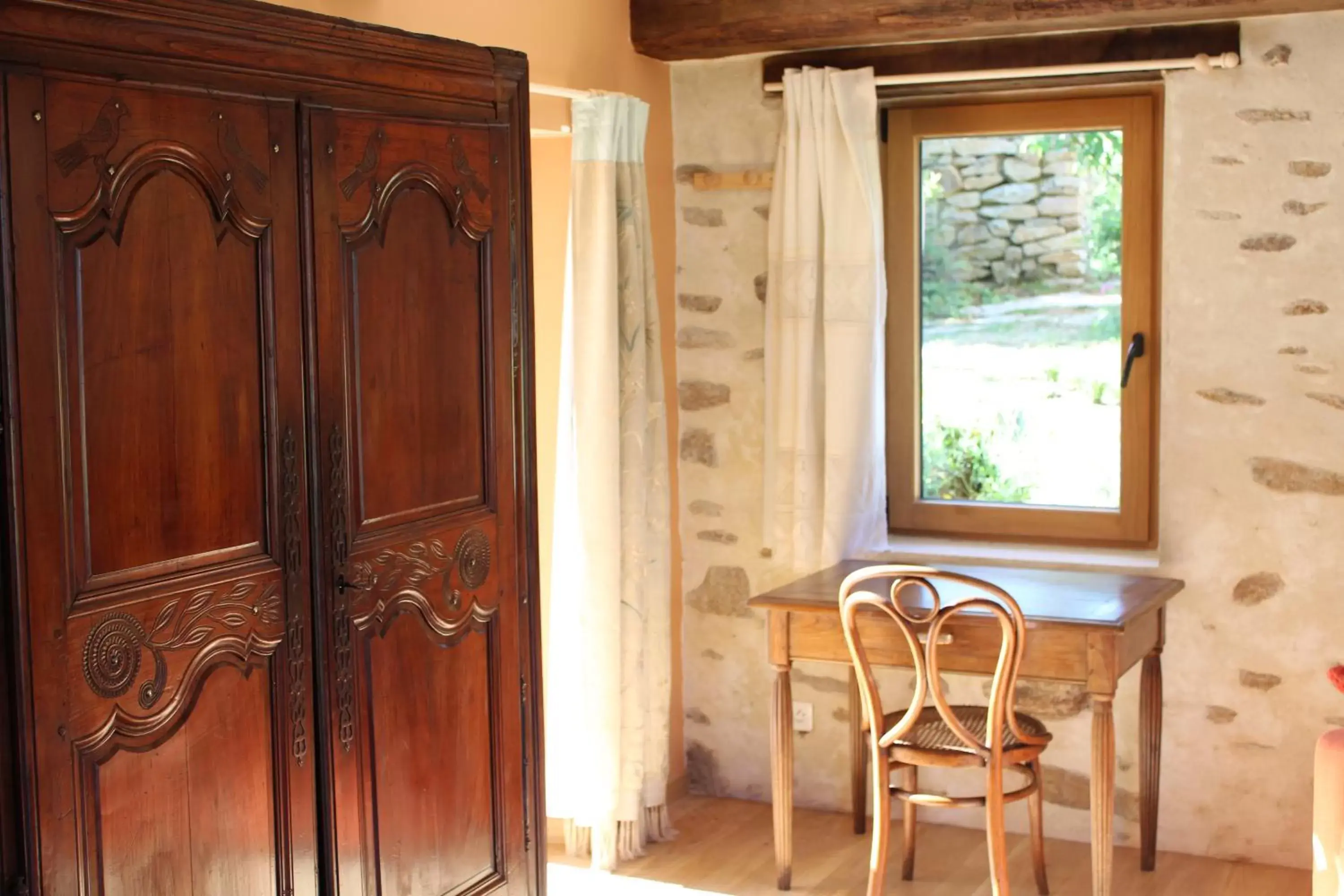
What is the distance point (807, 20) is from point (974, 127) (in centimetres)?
58

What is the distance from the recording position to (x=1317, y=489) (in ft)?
12.5

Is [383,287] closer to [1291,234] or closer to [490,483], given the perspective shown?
[490,483]

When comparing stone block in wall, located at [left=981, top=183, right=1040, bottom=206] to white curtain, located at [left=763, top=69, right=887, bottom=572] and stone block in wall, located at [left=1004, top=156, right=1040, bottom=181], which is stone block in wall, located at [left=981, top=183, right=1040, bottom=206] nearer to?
stone block in wall, located at [left=1004, top=156, right=1040, bottom=181]

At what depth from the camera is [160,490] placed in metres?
2.11

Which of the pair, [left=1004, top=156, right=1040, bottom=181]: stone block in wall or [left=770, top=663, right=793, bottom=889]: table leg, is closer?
[left=770, top=663, right=793, bottom=889]: table leg

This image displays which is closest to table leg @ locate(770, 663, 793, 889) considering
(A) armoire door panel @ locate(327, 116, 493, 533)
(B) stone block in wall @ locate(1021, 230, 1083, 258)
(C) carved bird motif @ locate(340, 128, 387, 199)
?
(A) armoire door panel @ locate(327, 116, 493, 533)

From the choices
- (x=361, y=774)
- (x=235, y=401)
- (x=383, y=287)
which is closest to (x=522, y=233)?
(x=383, y=287)

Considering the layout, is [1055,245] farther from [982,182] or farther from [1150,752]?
[1150,752]

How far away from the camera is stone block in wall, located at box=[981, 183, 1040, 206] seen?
13.8 feet

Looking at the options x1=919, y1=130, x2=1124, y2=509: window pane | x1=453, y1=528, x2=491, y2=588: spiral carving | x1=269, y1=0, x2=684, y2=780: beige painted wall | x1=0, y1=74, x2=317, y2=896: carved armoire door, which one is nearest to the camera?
x1=0, y1=74, x2=317, y2=896: carved armoire door

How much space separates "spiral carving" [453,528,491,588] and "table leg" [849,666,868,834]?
175cm

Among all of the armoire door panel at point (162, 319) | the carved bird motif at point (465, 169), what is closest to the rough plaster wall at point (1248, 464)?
the carved bird motif at point (465, 169)

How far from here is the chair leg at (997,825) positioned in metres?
3.35

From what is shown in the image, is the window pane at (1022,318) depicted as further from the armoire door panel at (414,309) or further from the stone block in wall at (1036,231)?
the armoire door panel at (414,309)
